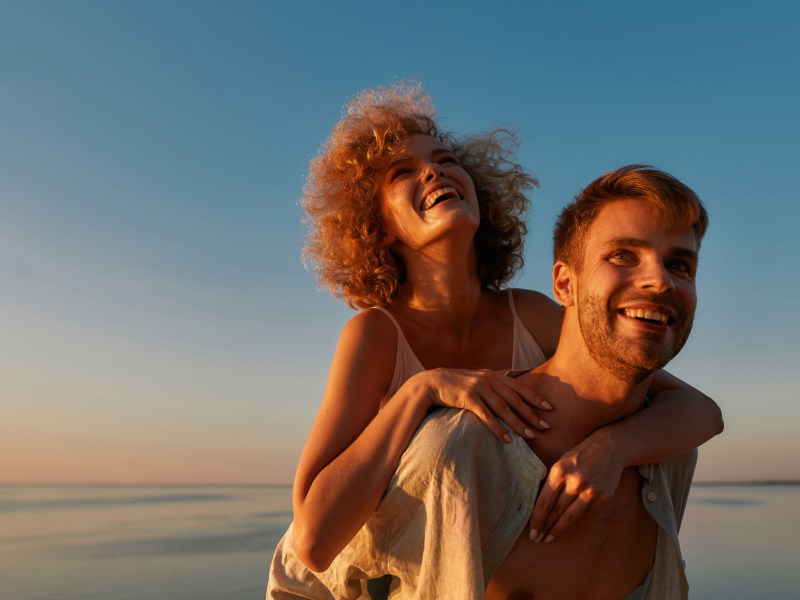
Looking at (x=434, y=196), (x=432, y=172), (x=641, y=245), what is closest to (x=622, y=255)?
(x=641, y=245)

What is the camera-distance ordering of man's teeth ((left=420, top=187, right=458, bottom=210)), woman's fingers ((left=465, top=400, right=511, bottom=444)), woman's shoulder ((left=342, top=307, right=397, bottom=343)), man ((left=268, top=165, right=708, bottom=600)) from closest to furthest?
man ((left=268, top=165, right=708, bottom=600)) → woman's fingers ((left=465, top=400, right=511, bottom=444)) → woman's shoulder ((left=342, top=307, right=397, bottom=343)) → man's teeth ((left=420, top=187, right=458, bottom=210))

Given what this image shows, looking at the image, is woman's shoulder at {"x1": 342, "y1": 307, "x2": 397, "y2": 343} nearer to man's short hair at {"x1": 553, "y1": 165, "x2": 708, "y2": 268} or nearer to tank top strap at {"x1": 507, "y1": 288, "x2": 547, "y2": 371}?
tank top strap at {"x1": 507, "y1": 288, "x2": 547, "y2": 371}

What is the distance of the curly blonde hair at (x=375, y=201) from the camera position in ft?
12.7

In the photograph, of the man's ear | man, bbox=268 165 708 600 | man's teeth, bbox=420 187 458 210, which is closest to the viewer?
man, bbox=268 165 708 600

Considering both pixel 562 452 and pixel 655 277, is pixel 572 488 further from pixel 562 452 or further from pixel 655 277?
pixel 655 277

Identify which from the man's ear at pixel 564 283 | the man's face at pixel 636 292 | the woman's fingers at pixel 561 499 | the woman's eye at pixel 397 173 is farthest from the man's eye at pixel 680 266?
the woman's eye at pixel 397 173

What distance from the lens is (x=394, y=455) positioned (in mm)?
2303

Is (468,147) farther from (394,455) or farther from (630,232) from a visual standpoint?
(394,455)

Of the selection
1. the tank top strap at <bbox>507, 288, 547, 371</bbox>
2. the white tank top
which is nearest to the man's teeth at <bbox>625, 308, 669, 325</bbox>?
the white tank top

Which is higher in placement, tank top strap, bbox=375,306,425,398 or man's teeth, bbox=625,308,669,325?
man's teeth, bbox=625,308,669,325

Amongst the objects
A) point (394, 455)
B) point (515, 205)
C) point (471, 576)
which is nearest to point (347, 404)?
point (394, 455)

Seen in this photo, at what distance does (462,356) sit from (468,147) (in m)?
1.41

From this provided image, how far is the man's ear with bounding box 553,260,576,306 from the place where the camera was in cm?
251

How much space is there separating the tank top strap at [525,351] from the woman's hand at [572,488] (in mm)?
994
